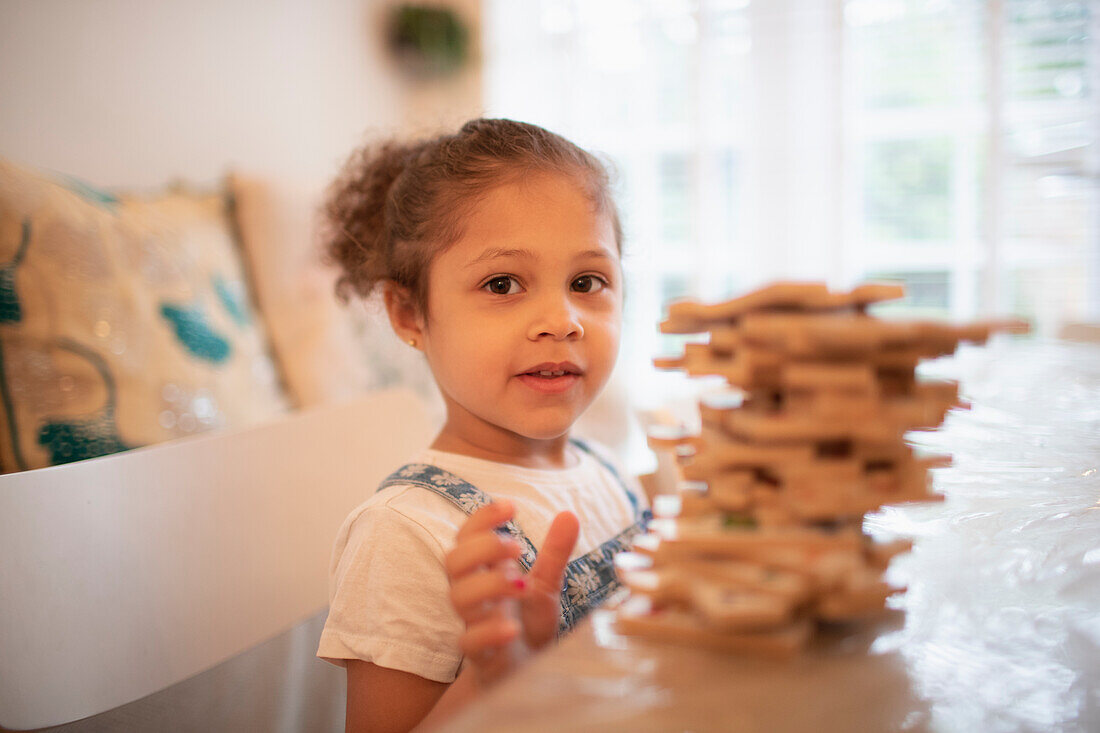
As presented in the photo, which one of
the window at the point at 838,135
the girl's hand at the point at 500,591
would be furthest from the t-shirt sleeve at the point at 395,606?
the window at the point at 838,135

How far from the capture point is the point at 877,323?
347 millimetres

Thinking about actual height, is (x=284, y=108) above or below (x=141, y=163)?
above

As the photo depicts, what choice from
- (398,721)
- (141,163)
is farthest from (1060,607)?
(141,163)

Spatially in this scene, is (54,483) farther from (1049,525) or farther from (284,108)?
(284,108)

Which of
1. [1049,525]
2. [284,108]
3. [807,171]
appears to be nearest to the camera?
[1049,525]

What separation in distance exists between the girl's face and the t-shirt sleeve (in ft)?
0.56

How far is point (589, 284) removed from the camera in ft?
2.78

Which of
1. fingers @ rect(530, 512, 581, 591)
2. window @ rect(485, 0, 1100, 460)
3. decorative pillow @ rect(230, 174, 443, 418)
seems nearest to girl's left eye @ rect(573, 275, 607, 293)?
fingers @ rect(530, 512, 581, 591)

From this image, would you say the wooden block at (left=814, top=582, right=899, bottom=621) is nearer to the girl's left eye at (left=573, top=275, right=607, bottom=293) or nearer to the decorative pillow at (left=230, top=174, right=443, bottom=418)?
the girl's left eye at (left=573, top=275, right=607, bottom=293)

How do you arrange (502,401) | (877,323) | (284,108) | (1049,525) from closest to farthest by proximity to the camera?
(877,323)
(1049,525)
(502,401)
(284,108)

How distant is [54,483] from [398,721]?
1.14ft

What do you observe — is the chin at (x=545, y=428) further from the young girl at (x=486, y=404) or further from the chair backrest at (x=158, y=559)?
the chair backrest at (x=158, y=559)

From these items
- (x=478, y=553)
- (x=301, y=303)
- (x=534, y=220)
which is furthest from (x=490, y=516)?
(x=301, y=303)

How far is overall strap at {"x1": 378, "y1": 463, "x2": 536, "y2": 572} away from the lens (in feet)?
2.44
